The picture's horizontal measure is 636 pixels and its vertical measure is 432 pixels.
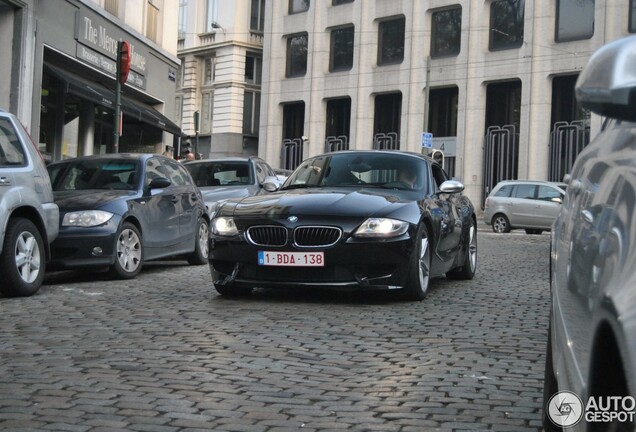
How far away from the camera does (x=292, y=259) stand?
7758mm

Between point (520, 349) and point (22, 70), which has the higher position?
point (22, 70)

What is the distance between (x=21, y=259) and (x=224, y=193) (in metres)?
7.78

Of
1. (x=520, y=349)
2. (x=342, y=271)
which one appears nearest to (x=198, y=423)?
(x=520, y=349)

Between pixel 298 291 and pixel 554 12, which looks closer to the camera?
pixel 298 291

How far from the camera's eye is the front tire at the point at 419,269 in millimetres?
7941

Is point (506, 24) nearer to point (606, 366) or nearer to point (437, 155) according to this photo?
point (437, 155)

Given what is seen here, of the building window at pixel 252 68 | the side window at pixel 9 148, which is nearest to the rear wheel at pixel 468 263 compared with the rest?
the side window at pixel 9 148

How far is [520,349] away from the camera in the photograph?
5941 mm

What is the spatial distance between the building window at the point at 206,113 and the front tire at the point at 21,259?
46.4 metres

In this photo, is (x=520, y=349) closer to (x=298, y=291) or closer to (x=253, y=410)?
(x=253, y=410)

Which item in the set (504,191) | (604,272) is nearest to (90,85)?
(504,191)

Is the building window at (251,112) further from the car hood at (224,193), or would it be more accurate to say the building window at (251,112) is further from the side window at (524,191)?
the car hood at (224,193)

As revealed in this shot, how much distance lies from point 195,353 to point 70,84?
14.5 meters

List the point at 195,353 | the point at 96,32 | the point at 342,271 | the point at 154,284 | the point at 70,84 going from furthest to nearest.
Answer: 1. the point at 96,32
2. the point at 70,84
3. the point at 154,284
4. the point at 342,271
5. the point at 195,353
